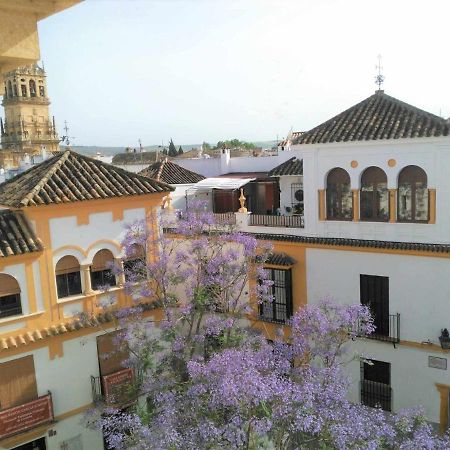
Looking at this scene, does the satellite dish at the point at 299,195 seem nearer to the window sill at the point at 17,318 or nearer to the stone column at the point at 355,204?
the stone column at the point at 355,204

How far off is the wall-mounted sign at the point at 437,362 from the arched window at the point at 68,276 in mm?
10282

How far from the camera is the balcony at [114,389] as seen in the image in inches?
542

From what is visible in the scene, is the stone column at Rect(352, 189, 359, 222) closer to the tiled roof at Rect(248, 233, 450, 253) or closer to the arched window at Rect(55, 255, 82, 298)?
the tiled roof at Rect(248, 233, 450, 253)

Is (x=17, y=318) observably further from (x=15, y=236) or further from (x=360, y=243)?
(x=360, y=243)

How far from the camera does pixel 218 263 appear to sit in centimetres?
1354

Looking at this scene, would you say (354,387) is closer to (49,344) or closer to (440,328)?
(440,328)

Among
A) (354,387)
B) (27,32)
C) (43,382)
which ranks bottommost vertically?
(354,387)

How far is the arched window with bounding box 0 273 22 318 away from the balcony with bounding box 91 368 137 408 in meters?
2.93

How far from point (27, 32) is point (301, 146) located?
1322 centimetres

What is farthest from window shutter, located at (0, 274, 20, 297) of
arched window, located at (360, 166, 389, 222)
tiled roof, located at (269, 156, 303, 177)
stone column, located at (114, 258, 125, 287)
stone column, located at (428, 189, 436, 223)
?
tiled roof, located at (269, 156, 303, 177)

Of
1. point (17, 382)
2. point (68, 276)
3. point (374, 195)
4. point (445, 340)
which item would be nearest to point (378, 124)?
point (374, 195)

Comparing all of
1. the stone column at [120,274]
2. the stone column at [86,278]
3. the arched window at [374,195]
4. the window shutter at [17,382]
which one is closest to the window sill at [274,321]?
the arched window at [374,195]

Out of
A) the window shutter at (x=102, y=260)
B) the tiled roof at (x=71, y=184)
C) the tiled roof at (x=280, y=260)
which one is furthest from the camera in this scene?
the tiled roof at (x=280, y=260)

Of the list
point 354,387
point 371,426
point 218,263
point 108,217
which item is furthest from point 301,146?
point 371,426
